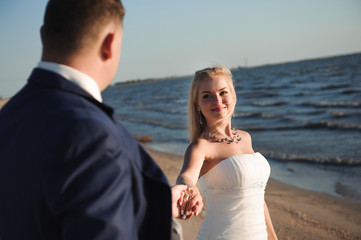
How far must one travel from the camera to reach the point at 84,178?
1.02 m

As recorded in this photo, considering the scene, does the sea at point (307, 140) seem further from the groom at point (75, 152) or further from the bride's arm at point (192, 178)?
the groom at point (75, 152)

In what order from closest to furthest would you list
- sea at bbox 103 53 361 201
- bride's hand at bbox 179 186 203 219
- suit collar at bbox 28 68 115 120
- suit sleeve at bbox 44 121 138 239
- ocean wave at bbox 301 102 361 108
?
suit sleeve at bbox 44 121 138 239 < suit collar at bbox 28 68 115 120 < bride's hand at bbox 179 186 203 219 < sea at bbox 103 53 361 201 < ocean wave at bbox 301 102 361 108

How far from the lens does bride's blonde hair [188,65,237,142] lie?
10.5 feet

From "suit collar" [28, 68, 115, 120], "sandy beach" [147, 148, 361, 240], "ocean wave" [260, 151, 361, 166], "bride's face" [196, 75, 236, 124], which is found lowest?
"ocean wave" [260, 151, 361, 166]

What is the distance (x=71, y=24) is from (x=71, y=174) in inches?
24.5

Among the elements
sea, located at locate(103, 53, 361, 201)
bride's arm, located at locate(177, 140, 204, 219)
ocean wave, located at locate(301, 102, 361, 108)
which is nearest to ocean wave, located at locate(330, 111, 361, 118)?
sea, located at locate(103, 53, 361, 201)

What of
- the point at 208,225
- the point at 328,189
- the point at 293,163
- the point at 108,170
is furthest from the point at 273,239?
the point at 293,163

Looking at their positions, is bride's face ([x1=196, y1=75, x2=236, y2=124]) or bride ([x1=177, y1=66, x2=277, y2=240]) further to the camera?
bride's face ([x1=196, y1=75, x2=236, y2=124])

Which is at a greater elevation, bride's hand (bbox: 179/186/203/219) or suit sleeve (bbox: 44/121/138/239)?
suit sleeve (bbox: 44/121/138/239)

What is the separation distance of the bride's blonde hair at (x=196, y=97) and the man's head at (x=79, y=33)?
1928 millimetres

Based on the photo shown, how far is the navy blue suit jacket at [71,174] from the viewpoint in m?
1.01

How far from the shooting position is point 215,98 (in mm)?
3143

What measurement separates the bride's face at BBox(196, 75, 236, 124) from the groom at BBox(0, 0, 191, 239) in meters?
1.81

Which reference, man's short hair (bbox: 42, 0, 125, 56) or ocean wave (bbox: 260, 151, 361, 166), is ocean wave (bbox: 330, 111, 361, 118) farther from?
man's short hair (bbox: 42, 0, 125, 56)
